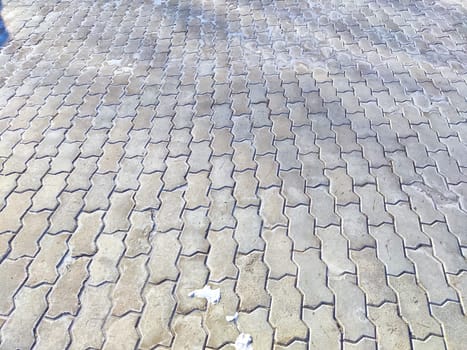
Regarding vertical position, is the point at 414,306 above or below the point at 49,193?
above

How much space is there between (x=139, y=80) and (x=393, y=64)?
2.71 m

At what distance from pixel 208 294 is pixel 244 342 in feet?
1.31

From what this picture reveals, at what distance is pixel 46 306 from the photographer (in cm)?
291

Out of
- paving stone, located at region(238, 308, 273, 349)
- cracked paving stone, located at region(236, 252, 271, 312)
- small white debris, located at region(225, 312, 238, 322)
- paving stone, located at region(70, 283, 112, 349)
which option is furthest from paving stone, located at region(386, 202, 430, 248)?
paving stone, located at region(70, 283, 112, 349)

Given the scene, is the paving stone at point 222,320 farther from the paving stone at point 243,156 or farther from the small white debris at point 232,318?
the paving stone at point 243,156

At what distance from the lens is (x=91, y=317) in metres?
2.84

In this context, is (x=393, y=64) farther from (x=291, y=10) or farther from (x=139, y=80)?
(x=139, y=80)

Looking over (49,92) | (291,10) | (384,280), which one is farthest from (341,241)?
(291,10)

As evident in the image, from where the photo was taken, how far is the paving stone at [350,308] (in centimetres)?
271

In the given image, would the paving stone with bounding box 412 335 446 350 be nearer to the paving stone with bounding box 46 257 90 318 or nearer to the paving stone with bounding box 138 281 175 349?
the paving stone with bounding box 138 281 175 349

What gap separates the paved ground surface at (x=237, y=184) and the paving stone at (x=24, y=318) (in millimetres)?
11

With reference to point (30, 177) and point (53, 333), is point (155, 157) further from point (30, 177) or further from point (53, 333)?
point (53, 333)

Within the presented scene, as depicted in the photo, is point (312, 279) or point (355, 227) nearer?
point (312, 279)

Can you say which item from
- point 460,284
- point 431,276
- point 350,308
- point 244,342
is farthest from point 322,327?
point 460,284
